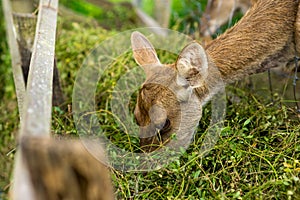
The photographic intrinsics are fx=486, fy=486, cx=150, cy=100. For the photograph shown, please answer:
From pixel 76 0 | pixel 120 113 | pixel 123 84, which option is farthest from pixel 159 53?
pixel 76 0

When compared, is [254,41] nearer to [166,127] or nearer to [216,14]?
[166,127]

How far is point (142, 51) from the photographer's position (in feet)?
12.9

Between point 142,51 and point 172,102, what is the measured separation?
0.60 metres

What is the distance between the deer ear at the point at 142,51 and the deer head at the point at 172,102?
0.23 metres

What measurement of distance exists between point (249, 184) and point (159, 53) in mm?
2220

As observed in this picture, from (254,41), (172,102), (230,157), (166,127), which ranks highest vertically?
(254,41)

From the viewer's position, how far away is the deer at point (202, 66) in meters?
3.51

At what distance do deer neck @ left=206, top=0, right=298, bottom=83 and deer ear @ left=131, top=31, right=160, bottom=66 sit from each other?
1.47ft

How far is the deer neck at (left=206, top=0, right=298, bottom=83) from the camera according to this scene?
3781mm

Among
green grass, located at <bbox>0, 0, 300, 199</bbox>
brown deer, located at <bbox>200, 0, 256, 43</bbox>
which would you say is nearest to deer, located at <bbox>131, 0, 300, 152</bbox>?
green grass, located at <bbox>0, 0, 300, 199</bbox>

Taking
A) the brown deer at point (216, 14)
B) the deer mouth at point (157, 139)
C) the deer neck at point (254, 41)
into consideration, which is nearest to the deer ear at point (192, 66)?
the deer neck at point (254, 41)

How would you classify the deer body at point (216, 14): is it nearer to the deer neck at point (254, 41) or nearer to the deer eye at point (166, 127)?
the deer neck at point (254, 41)

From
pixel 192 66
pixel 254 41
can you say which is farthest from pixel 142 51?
pixel 254 41

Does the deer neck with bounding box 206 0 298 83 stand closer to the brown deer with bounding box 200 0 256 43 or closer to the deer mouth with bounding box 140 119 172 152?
the deer mouth with bounding box 140 119 172 152
